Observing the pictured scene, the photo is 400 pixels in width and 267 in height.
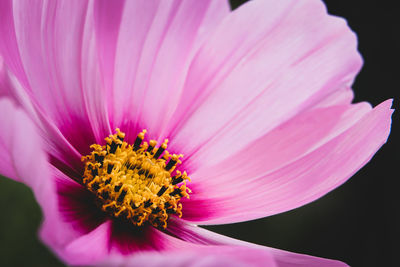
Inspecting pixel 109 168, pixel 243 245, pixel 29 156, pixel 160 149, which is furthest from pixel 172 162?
pixel 29 156

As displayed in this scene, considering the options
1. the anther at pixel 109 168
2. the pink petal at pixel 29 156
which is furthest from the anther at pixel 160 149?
the pink petal at pixel 29 156

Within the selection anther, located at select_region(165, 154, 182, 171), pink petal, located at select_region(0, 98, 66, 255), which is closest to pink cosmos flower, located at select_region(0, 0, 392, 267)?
anther, located at select_region(165, 154, 182, 171)

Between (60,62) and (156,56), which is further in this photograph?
(156,56)

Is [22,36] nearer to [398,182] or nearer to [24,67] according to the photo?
[24,67]

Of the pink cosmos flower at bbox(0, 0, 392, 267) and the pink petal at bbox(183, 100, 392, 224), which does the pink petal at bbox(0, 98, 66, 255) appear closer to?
the pink cosmos flower at bbox(0, 0, 392, 267)

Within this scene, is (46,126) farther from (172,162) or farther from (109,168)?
(172,162)
